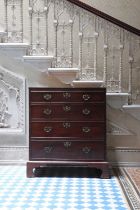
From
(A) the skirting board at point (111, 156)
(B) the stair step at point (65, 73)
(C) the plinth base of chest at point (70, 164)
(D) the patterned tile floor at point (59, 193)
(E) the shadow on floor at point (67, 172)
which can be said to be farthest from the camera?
(A) the skirting board at point (111, 156)

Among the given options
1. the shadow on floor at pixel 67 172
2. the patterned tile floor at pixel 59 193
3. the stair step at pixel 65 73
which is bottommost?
the patterned tile floor at pixel 59 193

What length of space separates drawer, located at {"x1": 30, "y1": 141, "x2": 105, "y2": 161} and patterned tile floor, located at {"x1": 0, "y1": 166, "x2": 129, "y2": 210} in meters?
0.26

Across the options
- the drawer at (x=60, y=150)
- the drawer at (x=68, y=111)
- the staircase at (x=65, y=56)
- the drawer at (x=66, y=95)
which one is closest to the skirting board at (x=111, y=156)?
the staircase at (x=65, y=56)

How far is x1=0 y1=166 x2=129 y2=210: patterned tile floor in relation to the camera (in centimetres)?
325

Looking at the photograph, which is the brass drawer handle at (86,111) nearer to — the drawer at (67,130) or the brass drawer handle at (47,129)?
the drawer at (67,130)

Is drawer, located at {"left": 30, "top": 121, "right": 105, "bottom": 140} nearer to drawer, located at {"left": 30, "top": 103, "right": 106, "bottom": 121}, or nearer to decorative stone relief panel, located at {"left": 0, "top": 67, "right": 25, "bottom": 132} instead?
drawer, located at {"left": 30, "top": 103, "right": 106, "bottom": 121}

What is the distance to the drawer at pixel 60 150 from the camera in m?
4.37

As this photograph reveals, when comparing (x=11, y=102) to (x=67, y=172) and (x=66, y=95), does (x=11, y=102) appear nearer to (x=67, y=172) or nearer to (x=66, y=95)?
(x=66, y=95)

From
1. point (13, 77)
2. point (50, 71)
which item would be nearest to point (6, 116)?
point (13, 77)

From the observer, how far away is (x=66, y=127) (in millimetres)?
4406

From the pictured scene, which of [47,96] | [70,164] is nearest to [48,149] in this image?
[70,164]

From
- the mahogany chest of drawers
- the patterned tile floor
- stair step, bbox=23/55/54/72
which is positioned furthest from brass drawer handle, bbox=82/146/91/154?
stair step, bbox=23/55/54/72

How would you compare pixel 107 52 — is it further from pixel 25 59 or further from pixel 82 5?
pixel 25 59

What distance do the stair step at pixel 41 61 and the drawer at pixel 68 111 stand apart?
724 millimetres
